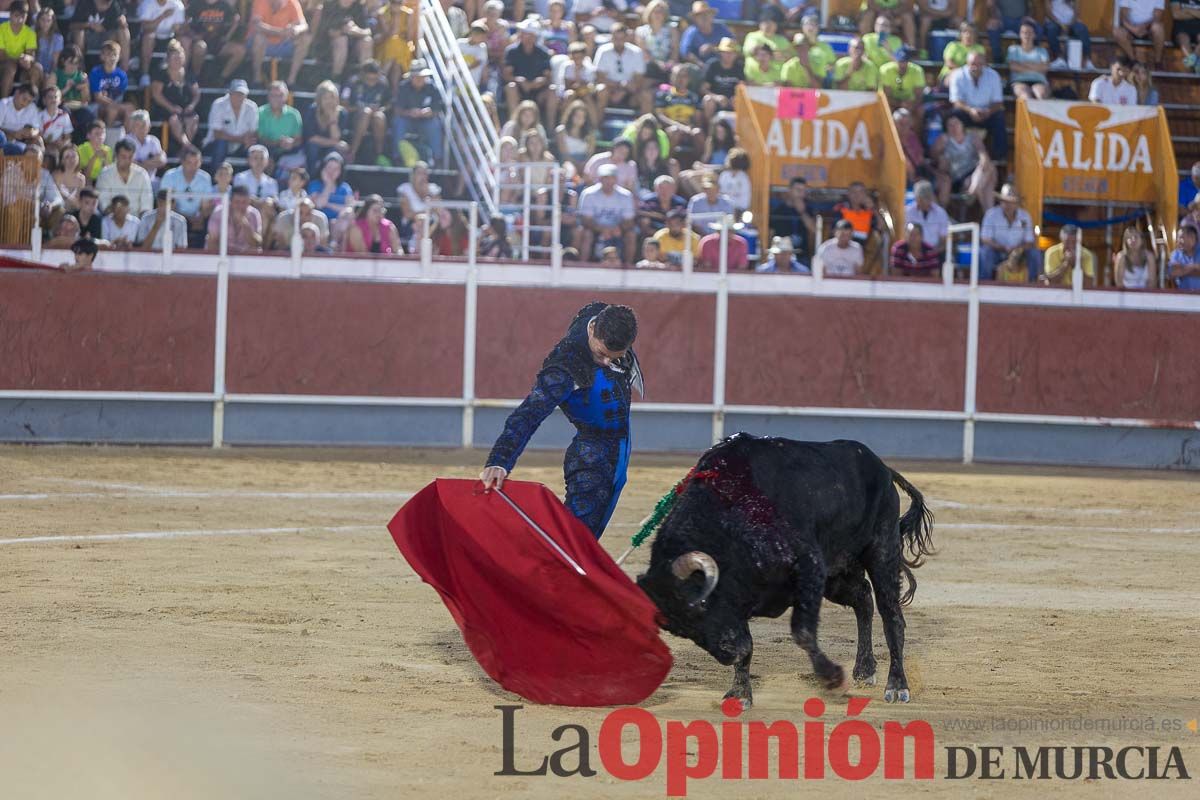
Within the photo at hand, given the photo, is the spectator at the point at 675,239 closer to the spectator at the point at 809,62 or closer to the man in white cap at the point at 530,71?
the man in white cap at the point at 530,71

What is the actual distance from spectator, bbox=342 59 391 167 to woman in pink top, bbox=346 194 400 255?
3.09ft

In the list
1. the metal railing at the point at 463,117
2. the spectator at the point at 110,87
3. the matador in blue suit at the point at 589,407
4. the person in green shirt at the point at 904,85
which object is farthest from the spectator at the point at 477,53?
the matador in blue suit at the point at 589,407

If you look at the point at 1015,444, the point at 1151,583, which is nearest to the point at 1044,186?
the point at 1015,444

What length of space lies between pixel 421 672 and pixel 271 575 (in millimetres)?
1928

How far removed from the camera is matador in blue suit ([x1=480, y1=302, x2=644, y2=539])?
507 centimetres

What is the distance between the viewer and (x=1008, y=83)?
51.2 feet

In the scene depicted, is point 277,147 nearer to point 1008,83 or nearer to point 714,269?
point 714,269

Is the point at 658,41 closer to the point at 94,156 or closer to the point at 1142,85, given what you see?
the point at 1142,85

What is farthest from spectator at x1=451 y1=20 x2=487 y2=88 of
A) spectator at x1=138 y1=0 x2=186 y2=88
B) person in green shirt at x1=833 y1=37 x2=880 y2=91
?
person in green shirt at x1=833 y1=37 x2=880 y2=91

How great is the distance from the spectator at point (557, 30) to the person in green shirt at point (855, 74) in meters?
2.36

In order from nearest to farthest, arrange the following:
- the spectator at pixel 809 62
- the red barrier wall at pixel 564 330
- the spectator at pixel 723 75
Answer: the red barrier wall at pixel 564 330 < the spectator at pixel 809 62 < the spectator at pixel 723 75

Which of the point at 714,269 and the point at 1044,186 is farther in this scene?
the point at 1044,186

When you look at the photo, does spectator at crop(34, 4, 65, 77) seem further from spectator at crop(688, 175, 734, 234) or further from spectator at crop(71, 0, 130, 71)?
spectator at crop(688, 175, 734, 234)

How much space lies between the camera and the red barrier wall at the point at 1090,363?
1316cm
